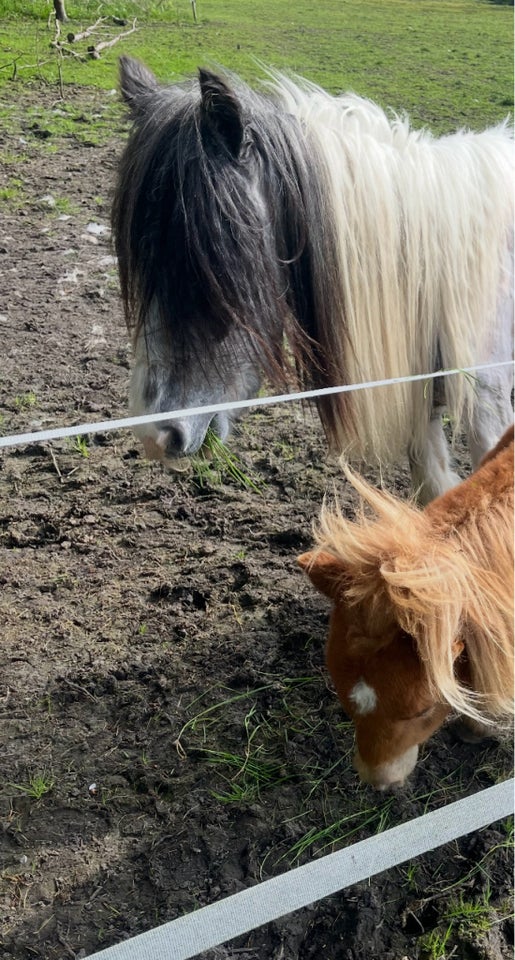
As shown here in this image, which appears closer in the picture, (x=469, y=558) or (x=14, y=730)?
(x=469, y=558)

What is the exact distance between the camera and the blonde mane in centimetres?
145

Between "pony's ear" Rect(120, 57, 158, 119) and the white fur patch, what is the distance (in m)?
1.82

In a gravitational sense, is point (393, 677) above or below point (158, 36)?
below

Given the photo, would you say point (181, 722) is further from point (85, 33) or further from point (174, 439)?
point (85, 33)

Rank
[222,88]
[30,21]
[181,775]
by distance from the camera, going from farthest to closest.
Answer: [30,21], [181,775], [222,88]

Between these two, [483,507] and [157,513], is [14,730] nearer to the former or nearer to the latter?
[157,513]

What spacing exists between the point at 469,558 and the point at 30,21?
711 centimetres

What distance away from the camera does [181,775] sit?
2.07 metres

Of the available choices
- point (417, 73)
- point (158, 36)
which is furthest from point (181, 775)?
point (417, 73)

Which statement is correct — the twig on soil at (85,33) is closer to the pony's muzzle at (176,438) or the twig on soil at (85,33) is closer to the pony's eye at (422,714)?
the pony's muzzle at (176,438)

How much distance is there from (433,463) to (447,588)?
1.13 m

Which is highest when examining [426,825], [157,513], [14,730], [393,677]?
[426,825]

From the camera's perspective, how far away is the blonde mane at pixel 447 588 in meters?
1.45

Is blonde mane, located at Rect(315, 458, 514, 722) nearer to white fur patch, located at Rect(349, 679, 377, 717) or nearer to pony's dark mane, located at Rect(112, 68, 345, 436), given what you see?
white fur patch, located at Rect(349, 679, 377, 717)
